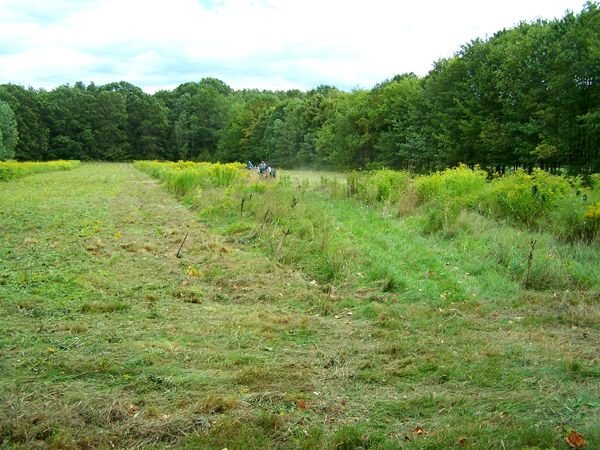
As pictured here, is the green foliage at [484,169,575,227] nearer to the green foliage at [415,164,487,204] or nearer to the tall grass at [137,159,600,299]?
the tall grass at [137,159,600,299]

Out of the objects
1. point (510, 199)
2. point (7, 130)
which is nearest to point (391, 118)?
point (510, 199)

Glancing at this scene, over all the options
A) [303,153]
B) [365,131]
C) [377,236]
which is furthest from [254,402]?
[303,153]

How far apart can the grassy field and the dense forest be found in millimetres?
21503

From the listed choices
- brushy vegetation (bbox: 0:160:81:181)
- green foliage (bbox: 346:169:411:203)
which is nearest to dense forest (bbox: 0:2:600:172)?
green foliage (bbox: 346:169:411:203)

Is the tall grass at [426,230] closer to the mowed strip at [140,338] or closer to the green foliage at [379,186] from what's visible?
the green foliage at [379,186]

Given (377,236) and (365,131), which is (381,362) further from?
(365,131)

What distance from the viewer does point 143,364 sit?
4.99 meters

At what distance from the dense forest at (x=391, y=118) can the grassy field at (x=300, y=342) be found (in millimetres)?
21503

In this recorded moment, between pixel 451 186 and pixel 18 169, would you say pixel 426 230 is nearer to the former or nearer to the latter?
pixel 451 186

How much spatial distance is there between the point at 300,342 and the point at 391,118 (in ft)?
160

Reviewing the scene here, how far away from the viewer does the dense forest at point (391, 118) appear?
29375 millimetres

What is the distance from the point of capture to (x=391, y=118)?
5231 centimetres

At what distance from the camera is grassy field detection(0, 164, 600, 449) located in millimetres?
3893

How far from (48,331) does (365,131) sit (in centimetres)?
5202
